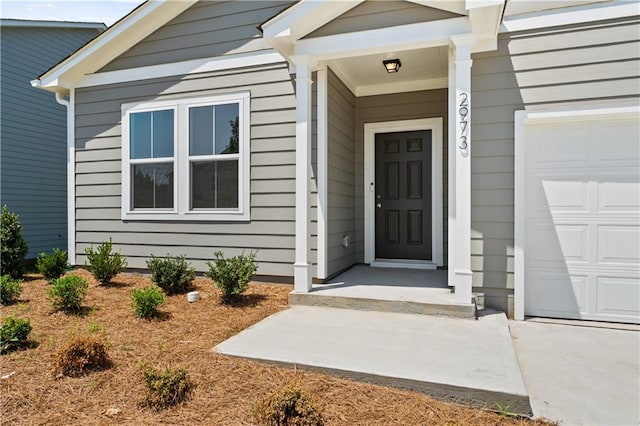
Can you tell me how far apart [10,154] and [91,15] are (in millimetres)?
3588

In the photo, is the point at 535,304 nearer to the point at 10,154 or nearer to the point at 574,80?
the point at 574,80

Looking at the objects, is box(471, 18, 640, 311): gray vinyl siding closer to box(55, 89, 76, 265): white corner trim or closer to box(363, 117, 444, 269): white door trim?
box(363, 117, 444, 269): white door trim

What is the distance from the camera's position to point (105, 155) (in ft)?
18.9

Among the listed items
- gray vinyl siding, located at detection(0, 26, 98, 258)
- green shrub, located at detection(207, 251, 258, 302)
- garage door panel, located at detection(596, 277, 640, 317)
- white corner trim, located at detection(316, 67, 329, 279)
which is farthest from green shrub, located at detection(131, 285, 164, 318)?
gray vinyl siding, located at detection(0, 26, 98, 258)

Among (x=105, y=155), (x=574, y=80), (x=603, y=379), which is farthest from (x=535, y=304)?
(x=105, y=155)

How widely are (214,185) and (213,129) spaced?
0.75m

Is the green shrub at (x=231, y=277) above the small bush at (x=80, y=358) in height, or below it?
above

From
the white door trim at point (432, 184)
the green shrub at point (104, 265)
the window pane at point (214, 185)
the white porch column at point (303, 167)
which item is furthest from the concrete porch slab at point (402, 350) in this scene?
the green shrub at point (104, 265)

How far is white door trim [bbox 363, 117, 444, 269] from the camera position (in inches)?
212

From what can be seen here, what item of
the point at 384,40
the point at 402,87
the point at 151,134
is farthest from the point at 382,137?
the point at 151,134

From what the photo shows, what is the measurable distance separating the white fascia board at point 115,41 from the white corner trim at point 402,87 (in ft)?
8.78

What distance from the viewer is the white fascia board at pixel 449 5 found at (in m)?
3.56

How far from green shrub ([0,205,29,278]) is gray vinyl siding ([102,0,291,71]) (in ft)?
9.50

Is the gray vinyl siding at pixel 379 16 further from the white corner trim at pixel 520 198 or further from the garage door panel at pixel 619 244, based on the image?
the garage door panel at pixel 619 244
